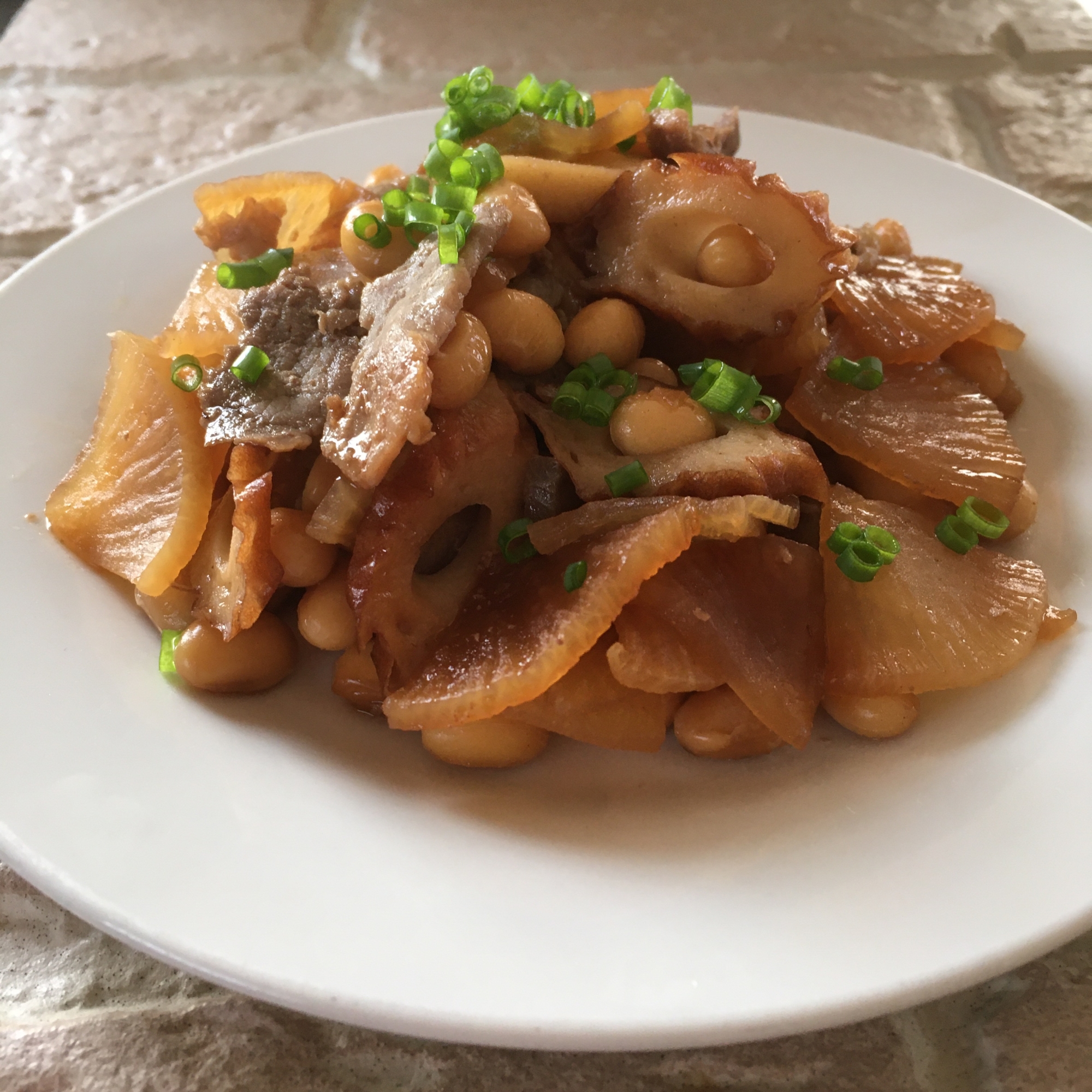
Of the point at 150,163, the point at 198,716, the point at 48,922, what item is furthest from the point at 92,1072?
the point at 150,163

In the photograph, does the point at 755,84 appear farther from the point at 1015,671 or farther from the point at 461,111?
the point at 1015,671

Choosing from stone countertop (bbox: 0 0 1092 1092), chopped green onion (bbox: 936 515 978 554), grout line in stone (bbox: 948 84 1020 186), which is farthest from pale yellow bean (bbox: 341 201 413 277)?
grout line in stone (bbox: 948 84 1020 186)

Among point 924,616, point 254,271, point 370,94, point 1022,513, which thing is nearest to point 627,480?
point 924,616

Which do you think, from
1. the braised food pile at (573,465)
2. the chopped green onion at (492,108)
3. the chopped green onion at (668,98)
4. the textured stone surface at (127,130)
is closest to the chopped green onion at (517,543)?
the braised food pile at (573,465)

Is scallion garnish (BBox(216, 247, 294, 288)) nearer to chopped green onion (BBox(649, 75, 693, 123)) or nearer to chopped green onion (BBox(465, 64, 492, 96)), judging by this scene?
chopped green onion (BBox(465, 64, 492, 96))

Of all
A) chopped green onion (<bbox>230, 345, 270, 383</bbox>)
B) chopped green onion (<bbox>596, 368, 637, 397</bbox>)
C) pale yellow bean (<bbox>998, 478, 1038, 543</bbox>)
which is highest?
chopped green onion (<bbox>230, 345, 270, 383</bbox>)
